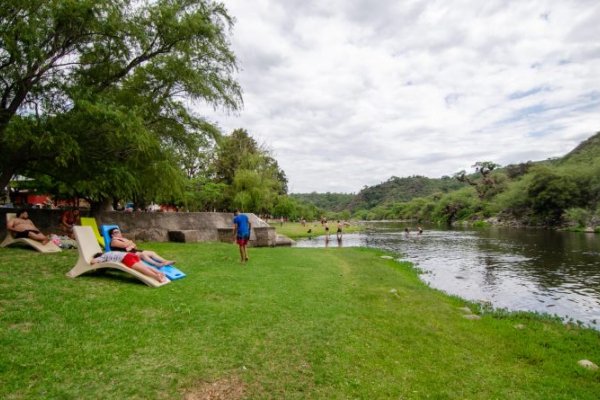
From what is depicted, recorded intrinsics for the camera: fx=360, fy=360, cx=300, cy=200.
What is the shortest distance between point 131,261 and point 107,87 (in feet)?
26.8

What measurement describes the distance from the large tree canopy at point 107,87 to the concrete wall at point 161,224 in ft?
5.79

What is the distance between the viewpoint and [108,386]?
12.2 ft

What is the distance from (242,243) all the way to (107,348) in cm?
731

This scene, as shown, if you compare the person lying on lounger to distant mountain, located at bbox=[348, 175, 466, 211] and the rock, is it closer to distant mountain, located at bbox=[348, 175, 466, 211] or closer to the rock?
the rock

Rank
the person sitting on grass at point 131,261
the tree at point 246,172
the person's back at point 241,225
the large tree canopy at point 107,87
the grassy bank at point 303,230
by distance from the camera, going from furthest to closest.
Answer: the grassy bank at point 303,230
the tree at point 246,172
the person's back at point 241,225
the large tree canopy at point 107,87
the person sitting on grass at point 131,261

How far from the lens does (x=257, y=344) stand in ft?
16.6

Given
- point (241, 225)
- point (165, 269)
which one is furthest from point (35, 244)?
point (241, 225)

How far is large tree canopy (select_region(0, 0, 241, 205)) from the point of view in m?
9.62

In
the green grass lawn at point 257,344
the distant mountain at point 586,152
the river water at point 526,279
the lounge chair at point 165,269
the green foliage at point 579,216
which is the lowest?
the river water at point 526,279

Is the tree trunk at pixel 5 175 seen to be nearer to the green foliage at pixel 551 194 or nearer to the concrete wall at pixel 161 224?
the concrete wall at pixel 161 224

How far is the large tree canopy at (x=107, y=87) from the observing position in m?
9.62

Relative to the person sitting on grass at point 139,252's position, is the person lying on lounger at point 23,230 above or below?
above

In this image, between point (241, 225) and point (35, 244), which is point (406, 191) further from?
point (35, 244)

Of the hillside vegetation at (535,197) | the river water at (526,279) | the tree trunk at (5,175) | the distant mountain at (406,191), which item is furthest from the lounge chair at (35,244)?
the distant mountain at (406,191)
